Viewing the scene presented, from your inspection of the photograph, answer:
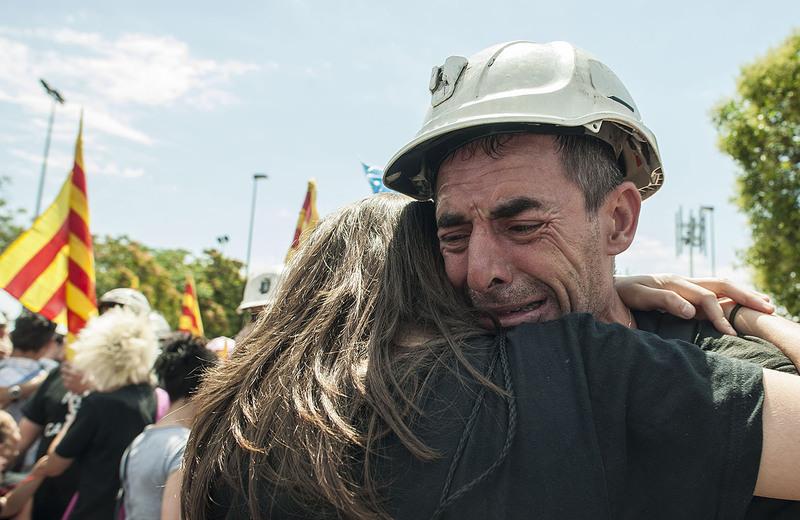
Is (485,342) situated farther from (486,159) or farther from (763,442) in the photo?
(486,159)

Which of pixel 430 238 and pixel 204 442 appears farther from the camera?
pixel 430 238

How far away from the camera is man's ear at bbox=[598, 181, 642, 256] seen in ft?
7.94

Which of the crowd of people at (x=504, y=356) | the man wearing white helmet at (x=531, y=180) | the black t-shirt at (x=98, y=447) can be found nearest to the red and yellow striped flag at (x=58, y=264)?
the black t-shirt at (x=98, y=447)

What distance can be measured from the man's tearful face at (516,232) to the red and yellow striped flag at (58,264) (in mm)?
5034

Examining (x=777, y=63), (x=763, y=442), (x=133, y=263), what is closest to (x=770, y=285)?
(x=777, y=63)

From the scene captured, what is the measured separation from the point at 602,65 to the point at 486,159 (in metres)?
0.58

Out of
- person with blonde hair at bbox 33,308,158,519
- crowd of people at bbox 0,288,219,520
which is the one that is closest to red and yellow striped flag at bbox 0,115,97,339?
crowd of people at bbox 0,288,219,520

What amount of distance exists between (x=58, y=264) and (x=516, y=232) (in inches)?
221

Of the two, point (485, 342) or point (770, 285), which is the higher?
point (770, 285)

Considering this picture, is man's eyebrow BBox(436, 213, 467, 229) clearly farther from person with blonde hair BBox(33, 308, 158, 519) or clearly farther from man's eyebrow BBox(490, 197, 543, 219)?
person with blonde hair BBox(33, 308, 158, 519)

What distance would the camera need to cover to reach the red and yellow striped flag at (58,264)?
20.2 ft

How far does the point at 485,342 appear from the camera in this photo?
1592 mm

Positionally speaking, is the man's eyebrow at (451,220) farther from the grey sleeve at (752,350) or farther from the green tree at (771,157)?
the green tree at (771,157)

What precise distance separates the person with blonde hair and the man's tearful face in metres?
3.71
